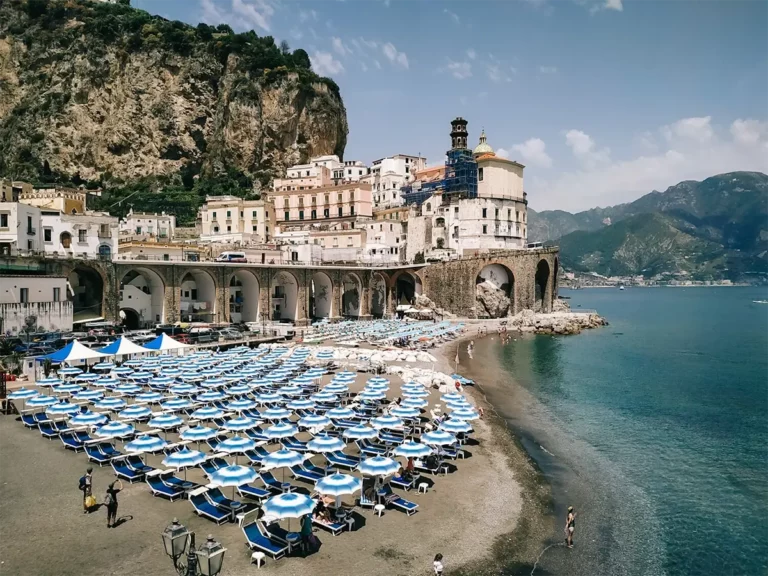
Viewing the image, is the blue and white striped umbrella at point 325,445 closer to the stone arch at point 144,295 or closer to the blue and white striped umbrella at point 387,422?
the blue and white striped umbrella at point 387,422

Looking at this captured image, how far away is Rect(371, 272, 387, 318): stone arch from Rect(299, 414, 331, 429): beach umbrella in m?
56.3

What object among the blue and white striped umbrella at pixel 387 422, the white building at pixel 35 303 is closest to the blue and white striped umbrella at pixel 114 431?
the blue and white striped umbrella at pixel 387 422

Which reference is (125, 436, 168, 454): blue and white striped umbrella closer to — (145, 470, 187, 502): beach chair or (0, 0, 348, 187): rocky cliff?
(145, 470, 187, 502): beach chair

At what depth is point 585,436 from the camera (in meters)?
27.2

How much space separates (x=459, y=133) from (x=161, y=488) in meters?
88.0

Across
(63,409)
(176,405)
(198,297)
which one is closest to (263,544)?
(176,405)

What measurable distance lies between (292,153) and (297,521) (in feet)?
340

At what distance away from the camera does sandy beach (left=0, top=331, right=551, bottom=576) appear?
43.8 ft

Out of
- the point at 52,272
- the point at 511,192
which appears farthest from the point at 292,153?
the point at 52,272

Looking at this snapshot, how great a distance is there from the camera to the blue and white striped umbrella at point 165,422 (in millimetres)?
22469

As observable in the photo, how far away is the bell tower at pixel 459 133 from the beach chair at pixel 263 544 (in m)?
88.4

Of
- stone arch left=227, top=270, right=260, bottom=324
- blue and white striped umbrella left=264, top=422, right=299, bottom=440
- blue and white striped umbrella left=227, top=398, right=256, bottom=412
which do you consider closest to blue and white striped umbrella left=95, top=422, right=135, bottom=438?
blue and white striped umbrella left=227, top=398, right=256, bottom=412

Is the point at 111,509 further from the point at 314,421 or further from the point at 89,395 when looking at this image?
the point at 89,395

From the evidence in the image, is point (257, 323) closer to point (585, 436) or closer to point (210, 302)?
point (210, 302)
